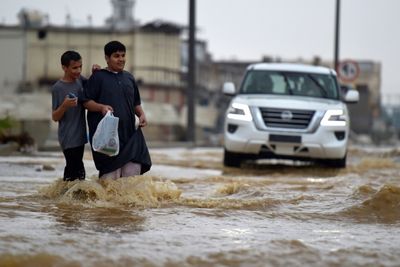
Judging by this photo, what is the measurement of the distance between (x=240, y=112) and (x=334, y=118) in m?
1.49

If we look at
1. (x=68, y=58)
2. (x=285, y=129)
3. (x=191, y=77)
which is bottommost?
(x=285, y=129)

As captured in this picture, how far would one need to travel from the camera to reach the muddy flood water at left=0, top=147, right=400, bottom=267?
199 inches

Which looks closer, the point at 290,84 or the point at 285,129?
the point at 285,129

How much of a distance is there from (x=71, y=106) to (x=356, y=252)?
3.33m

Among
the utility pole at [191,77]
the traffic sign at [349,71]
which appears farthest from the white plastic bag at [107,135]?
the traffic sign at [349,71]

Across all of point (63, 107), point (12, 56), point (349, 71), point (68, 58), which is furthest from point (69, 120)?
point (12, 56)

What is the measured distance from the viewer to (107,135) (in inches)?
292

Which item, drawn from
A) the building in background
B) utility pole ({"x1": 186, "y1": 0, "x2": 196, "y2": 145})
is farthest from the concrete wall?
utility pole ({"x1": 186, "y1": 0, "x2": 196, "y2": 145})

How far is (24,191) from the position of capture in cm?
895

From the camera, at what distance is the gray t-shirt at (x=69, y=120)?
794 cm

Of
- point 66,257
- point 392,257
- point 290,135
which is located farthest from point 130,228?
point 290,135

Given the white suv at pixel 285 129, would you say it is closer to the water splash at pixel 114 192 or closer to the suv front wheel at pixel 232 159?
the suv front wheel at pixel 232 159

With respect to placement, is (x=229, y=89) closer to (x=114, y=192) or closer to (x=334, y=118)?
(x=334, y=118)

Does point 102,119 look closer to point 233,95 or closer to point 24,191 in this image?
point 24,191
